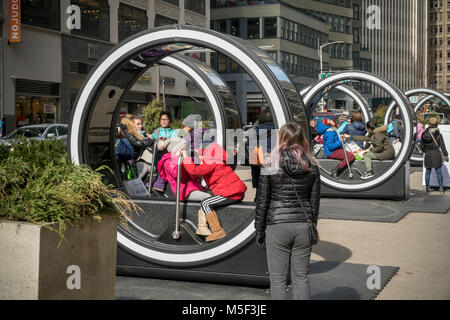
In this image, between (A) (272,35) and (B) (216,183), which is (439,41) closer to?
(A) (272,35)

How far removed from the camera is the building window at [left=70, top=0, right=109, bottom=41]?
3453cm

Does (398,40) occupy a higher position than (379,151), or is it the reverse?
(398,40)

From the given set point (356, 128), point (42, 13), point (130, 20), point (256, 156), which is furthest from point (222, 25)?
point (256, 156)

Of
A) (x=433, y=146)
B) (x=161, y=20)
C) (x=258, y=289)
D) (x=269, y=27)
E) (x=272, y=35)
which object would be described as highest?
(x=269, y=27)

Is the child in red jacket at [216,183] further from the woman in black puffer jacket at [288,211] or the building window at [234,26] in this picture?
the building window at [234,26]

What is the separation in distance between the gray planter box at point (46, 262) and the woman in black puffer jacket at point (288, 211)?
3.96 ft

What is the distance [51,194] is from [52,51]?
3002cm

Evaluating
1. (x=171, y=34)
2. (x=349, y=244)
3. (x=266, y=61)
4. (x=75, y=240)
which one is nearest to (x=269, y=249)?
(x=75, y=240)

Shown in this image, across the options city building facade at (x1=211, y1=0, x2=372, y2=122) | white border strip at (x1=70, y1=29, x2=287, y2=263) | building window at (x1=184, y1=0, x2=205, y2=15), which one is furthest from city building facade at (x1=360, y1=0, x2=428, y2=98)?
white border strip at (x1=70, y1=29, x2=287, y2=263)

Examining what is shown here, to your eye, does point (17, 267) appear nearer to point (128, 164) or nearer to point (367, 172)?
point (128, 164)

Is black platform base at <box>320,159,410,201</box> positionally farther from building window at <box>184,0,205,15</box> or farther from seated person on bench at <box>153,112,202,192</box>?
building window at <box>184,0,205,15</box>

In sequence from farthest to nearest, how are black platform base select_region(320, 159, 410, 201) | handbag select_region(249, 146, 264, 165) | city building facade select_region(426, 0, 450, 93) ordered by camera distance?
city building facade select_region(426, 0, 450, 93) < black platform base select_region(320, 159, 410, 201) < handbag select_region(249, 146, 264, 165)

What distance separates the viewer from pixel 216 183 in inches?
249
